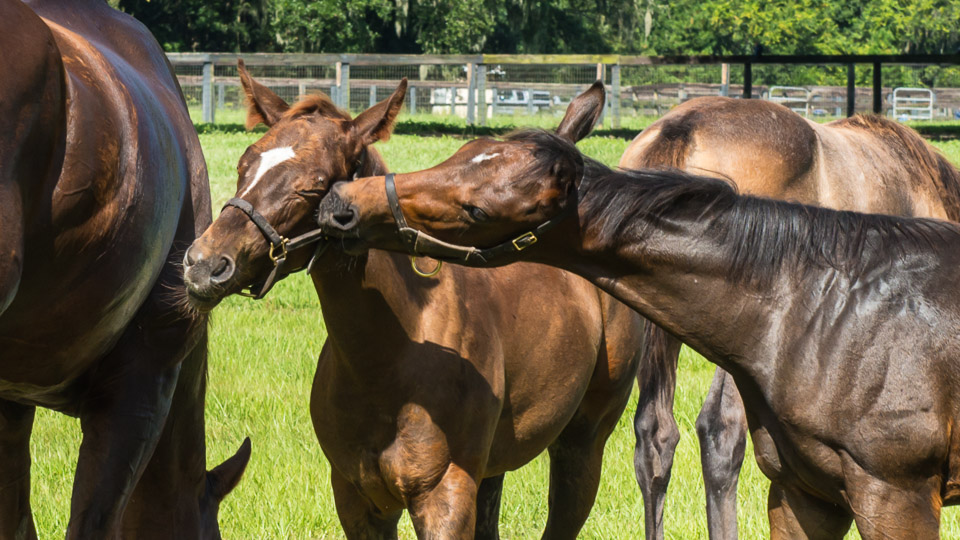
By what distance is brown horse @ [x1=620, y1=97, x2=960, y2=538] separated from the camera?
15.4ft

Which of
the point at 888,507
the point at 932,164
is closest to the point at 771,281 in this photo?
the point at 888,507

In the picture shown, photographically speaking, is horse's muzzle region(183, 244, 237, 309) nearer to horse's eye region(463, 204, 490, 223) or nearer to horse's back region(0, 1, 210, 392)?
horse's back region(0, 1, 210, 392)

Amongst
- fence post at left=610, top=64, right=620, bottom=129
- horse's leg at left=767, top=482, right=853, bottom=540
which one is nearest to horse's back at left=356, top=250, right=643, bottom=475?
horse's leg at left=767, top=482, right=853, bottom=540

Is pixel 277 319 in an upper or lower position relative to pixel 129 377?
lower

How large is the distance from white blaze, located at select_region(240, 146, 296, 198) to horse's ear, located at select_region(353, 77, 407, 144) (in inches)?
10.7

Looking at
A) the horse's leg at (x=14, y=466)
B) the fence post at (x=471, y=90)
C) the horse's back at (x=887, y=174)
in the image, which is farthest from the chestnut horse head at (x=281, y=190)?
the fence post at (x=471, y=90)

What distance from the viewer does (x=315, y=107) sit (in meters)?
3.23

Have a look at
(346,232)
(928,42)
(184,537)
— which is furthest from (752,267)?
(928,42)

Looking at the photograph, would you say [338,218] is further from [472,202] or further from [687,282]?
[687,282]

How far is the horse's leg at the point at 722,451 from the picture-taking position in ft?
15.2

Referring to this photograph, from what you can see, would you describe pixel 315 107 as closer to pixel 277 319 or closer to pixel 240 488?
pixel 240 488

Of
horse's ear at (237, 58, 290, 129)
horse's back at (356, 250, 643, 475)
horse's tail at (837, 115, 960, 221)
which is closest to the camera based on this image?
horse's ear at (237, 58, 290, 129)

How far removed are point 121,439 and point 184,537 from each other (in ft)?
2.24

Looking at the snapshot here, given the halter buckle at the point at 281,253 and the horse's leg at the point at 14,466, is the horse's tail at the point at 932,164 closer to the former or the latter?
the halter buckle at the point at 281,253
